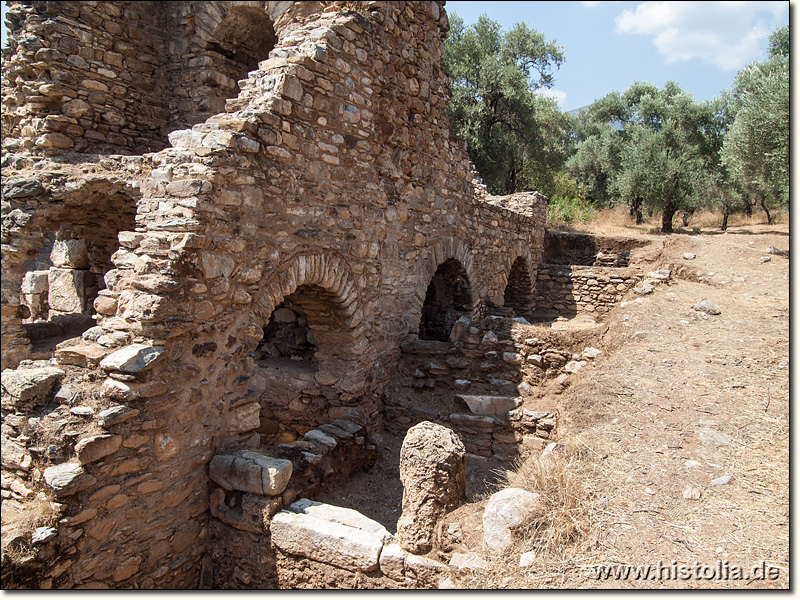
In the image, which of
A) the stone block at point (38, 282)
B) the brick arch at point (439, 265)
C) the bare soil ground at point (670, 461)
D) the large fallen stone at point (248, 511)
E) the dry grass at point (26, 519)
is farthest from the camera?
the stone block at point (38, 282)

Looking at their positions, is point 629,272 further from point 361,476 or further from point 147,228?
point 147,228

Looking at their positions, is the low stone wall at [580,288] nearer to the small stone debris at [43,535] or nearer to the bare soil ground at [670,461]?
the bare soil ground at [670,461]

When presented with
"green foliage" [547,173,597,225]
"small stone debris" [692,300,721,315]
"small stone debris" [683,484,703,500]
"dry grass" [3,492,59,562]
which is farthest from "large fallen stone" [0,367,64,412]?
"green foliage" [547,173,597,225]

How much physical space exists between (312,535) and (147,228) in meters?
2.81

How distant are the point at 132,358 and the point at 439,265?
5.44 meters

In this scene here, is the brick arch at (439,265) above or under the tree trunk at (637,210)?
under

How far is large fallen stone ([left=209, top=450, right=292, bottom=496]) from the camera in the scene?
3.95 meters

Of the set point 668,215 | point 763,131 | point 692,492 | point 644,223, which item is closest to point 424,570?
point 692,492

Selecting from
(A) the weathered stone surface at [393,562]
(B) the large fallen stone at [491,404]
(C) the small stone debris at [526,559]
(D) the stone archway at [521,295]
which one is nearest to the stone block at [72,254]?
(B) the large fallen stone at [491,404]

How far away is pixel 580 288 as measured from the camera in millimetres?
12602

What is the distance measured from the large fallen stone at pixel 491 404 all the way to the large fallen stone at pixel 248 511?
9.69ft

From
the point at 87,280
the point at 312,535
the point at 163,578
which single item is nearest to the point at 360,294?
the point at 312,535

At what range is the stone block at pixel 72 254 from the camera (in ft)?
28.0

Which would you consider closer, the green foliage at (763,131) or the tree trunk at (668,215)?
the green foliage at (763,131)
